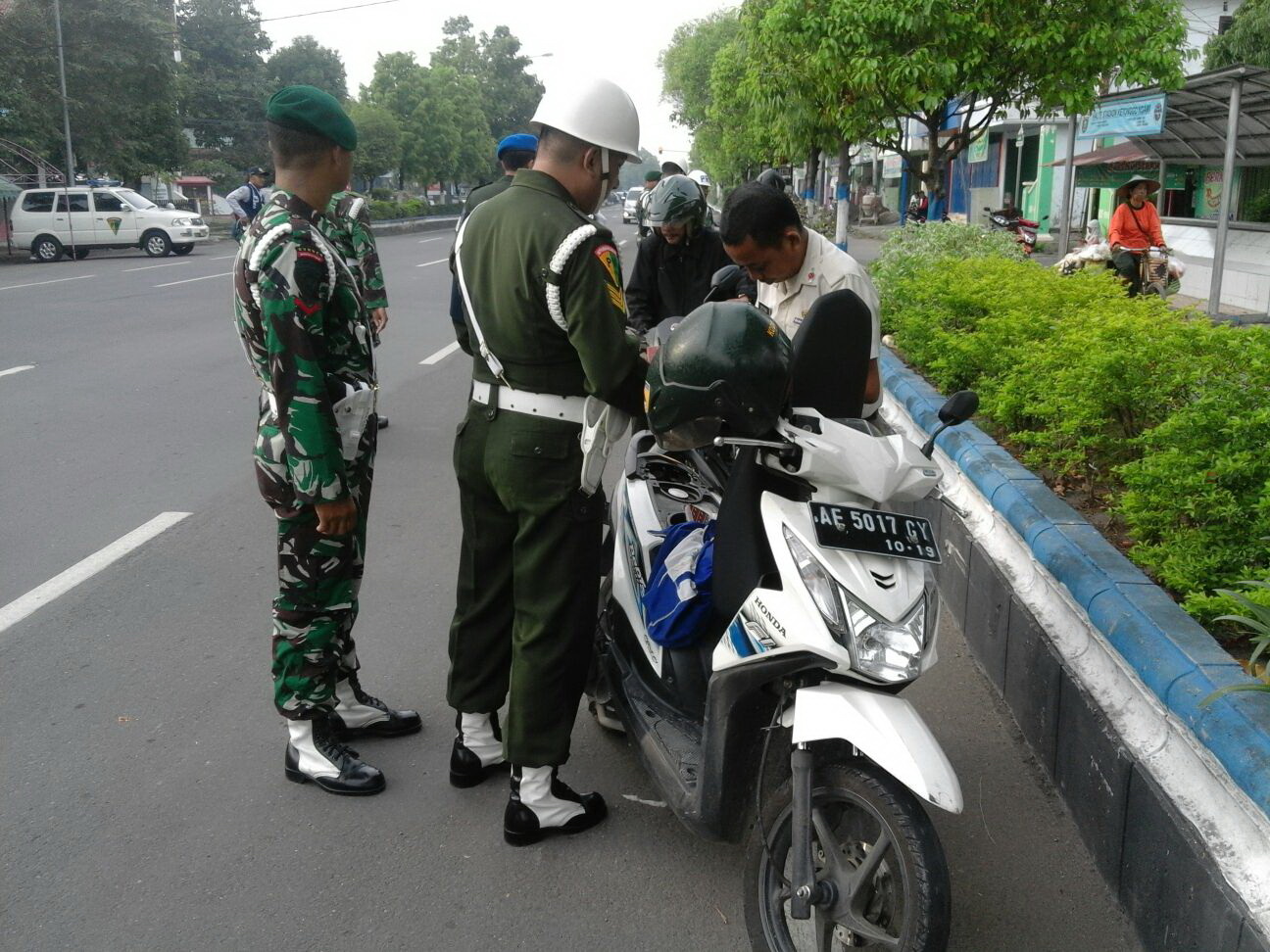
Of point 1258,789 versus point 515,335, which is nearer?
point 1258,789

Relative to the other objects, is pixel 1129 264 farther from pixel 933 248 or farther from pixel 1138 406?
pixel 1138 406

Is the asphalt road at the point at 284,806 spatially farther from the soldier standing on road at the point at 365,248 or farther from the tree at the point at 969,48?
the tree at the point at 969,48

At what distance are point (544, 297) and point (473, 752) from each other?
1389 millimetres

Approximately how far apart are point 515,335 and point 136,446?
5387 millimetres

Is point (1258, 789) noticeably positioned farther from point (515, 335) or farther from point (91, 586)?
point (91, 586)

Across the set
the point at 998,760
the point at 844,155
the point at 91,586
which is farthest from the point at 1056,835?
the point at 844,155

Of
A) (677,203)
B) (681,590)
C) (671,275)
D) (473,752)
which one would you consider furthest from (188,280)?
(681,590)

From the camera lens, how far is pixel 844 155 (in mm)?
21422

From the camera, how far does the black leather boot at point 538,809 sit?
314 cm

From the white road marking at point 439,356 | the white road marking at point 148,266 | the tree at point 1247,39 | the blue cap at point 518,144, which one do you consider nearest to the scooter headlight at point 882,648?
the blue cap at point 518,144

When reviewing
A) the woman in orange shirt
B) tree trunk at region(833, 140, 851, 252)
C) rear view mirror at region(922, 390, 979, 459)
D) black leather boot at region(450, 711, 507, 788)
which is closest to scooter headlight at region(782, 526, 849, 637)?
rear view mirror at region(922, 390, 979, 459)

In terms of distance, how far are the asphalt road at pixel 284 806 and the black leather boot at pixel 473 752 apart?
0.19ft

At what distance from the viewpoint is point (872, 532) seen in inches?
96.0

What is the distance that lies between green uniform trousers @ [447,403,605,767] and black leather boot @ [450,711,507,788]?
0.94 ft
